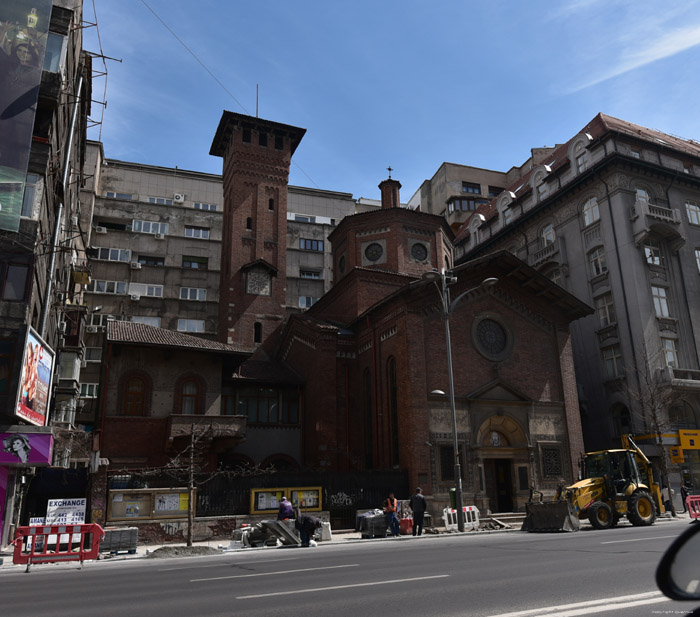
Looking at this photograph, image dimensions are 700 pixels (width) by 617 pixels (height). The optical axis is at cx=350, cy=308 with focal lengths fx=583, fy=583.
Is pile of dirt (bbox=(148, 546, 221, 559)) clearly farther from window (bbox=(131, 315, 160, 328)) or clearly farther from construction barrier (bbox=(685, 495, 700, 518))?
window (bbox=(131, 315, 160, 328))

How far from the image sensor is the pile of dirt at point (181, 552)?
1722cm

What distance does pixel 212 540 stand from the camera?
21.5m

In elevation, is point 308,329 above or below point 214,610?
above

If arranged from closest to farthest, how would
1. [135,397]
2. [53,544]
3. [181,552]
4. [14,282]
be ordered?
[181,552] → [53,544] → [14,282] → [135,397]

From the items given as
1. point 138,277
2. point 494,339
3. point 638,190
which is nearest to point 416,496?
point 494,339

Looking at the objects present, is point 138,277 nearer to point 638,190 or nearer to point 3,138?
point 3,138

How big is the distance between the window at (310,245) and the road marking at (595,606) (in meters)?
51.4

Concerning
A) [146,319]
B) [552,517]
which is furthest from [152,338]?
[552,517]

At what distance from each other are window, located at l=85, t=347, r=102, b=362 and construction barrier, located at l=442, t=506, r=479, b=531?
95.8ft

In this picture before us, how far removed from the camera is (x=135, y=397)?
1187 inches

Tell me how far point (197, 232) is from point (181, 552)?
40.4 meters

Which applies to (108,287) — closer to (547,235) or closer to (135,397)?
(135,397)

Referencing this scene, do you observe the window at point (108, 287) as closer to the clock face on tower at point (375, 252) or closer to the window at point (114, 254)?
the window at point (114, 254)

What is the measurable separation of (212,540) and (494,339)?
17.2 meters
